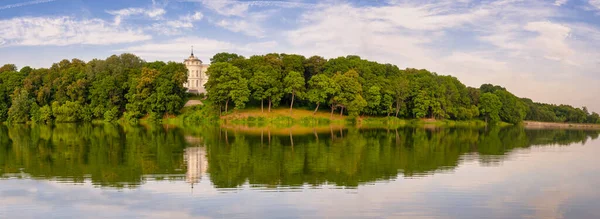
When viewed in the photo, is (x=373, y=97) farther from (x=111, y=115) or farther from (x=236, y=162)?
(x=236, y=162)

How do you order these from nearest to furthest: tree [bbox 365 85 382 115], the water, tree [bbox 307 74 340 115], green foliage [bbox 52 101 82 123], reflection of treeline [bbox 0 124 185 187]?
the water → reflection of treeline [bbox 0 124 185 187] → tree [bbox 307 74 340 115] → tree [bbox 365 85 382 115] → green foliage [bbox 52 101 82 123]

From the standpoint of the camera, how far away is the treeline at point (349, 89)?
237 feet

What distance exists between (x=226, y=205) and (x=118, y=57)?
270ft

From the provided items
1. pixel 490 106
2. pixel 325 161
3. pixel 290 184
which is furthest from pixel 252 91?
pixel 290 184

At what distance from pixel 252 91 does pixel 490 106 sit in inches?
1690

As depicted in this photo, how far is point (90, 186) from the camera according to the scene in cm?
1709

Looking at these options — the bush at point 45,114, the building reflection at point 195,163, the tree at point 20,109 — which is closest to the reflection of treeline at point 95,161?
the building reflection at point 195,163

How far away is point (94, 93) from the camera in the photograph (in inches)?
3049

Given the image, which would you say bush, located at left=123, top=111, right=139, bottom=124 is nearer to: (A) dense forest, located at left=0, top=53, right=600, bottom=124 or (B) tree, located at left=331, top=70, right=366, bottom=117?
(A) dense forest, located at left=0, top=53, right=600, bottom=124

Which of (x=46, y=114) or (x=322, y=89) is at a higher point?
(x=322, y=89)

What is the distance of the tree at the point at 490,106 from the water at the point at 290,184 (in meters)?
57.2

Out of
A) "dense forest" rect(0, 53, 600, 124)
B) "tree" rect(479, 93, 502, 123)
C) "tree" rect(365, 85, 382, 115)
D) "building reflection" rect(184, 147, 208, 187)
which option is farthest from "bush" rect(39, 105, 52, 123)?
→ "tree" rect(479, 93, 502, 123)

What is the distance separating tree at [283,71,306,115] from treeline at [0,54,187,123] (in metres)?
18.0

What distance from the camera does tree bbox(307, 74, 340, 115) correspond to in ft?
234
